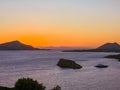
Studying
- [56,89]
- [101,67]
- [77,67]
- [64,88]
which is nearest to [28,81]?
[56,89]

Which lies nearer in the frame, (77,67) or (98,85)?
(98,85)

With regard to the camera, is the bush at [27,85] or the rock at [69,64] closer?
the bush at [27,85]

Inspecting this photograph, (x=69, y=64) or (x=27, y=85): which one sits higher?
(x=27, y=85)

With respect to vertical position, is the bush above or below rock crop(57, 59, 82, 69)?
above

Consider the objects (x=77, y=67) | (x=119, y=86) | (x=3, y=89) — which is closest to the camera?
(x=3, y=89)

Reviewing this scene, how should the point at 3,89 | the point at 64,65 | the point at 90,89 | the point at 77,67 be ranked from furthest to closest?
the point at 64,65
the point at 77,67
the point at 90,89
the point at 3,89

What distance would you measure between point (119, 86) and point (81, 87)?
7820 millimetres

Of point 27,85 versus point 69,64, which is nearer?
point 27,85

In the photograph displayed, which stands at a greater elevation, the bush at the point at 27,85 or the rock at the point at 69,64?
the bush at the point at 27,85

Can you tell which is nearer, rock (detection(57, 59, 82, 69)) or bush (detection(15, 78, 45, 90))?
bush (detection(15, 78, 45, 90))

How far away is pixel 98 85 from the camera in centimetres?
6338

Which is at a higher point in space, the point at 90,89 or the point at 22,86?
the point at 22,86

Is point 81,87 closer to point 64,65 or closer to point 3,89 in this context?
point 3,89

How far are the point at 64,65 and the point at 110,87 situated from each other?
184ft
